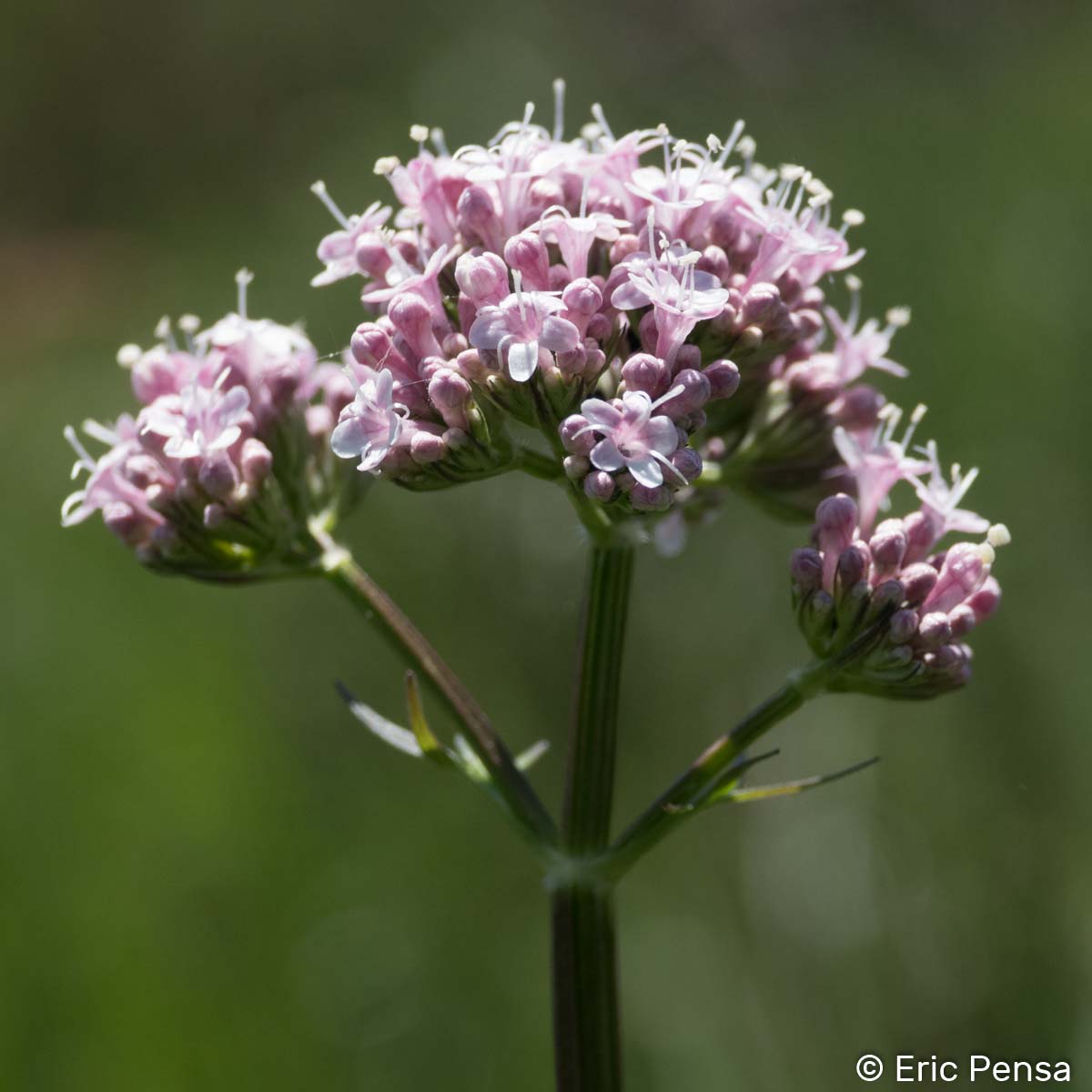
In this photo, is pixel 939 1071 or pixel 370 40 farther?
pixel 370 40

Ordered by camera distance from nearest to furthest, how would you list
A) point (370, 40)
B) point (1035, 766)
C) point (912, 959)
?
point (912, 959), point (1035, 766), point (370, 40)

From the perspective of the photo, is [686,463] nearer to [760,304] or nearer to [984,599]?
[760,304]

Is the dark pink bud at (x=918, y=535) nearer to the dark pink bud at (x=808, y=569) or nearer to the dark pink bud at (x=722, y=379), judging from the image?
the dark pink bud at (x=808, y=569)

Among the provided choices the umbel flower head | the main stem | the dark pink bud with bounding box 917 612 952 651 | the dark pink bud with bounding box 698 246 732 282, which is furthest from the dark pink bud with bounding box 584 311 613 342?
the dark pink bud with bounding box 917 612 952 651

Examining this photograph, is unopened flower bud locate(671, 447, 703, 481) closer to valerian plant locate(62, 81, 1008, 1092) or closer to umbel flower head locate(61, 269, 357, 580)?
valerian plant locate(62, 81, 1008, 1092)

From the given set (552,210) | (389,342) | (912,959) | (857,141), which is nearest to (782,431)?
(552,210)

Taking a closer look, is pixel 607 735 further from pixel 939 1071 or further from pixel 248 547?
pixel 939 1071

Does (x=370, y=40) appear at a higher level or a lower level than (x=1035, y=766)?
higher
